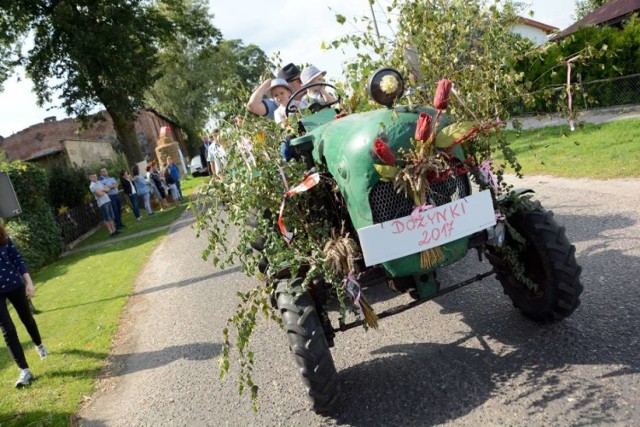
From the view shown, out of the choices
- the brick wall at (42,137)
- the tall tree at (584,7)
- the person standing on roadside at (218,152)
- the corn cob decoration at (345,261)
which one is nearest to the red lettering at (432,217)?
the corn cob decoration at (345,261)

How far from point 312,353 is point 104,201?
540 inches

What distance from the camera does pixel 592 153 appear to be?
9680 millimetres

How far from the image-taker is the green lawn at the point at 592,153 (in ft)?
26.8

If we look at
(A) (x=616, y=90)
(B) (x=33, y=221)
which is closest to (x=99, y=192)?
(B) (x=33, y=221)

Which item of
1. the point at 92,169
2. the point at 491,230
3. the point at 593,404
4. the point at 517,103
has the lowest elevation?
the point at 593,404

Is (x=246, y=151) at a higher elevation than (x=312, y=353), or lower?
higher

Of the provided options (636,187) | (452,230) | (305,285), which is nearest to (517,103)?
(452,230)

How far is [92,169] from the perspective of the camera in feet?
77.0

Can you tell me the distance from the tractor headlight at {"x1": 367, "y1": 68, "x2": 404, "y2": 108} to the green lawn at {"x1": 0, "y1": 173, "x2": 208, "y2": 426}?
1595 mm

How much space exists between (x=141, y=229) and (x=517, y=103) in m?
13.9

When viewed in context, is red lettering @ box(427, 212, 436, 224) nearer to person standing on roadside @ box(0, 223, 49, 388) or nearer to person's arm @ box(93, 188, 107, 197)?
person standing on roadside @ box(0, 223, 49, 388)

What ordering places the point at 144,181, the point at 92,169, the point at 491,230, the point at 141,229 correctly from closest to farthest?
the point at 491,230 → the point at 141,229 → the point at 144,181 → the point at 92,169

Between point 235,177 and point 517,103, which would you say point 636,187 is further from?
point 235,177

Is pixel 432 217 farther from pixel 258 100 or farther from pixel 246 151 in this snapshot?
pixel 258 100
